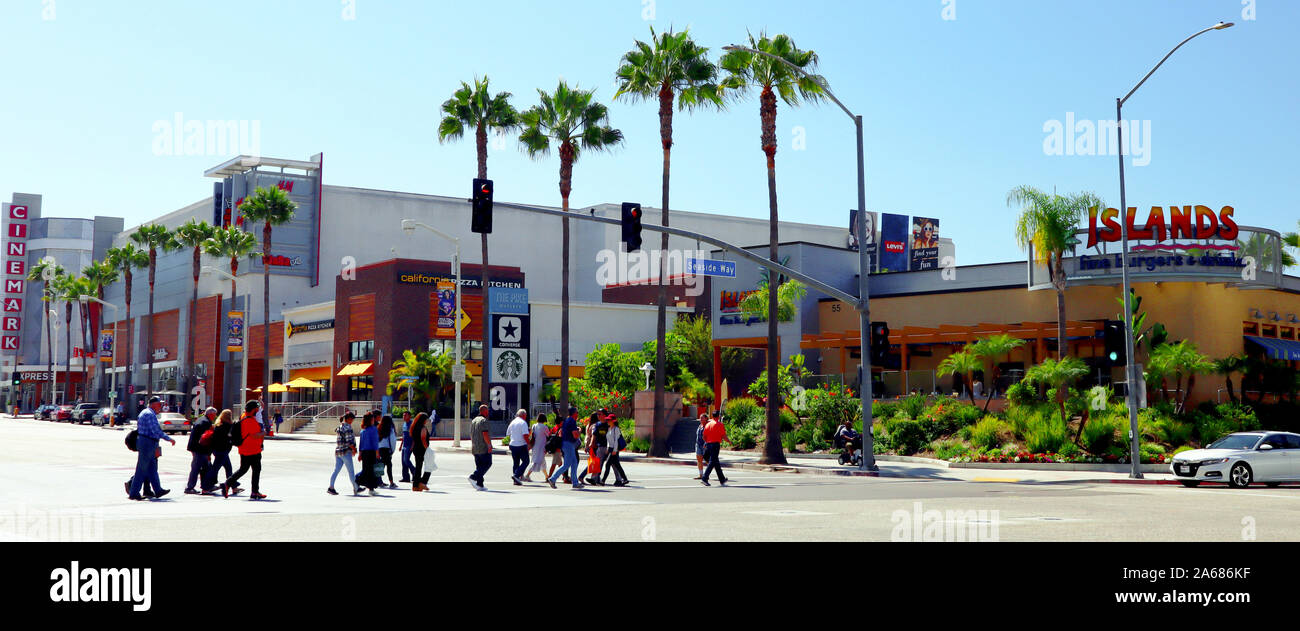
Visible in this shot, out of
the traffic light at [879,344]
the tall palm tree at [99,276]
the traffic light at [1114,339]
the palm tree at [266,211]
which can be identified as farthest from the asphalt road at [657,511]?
the tall palm tree at [99,276]

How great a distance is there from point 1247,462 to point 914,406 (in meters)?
14.9

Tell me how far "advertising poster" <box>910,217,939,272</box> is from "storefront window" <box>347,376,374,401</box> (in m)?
46.9

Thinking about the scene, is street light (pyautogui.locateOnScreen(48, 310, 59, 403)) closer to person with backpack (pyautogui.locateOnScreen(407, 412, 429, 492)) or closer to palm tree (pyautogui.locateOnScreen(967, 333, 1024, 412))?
palm tree (pyautogui.locateOnScreen(967, 333, 1024, 412))

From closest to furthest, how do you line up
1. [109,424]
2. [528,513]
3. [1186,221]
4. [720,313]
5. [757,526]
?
1. [757,526]
2. [528,513]
3. [1186,221]
4. [720,313]
5. [109,424]

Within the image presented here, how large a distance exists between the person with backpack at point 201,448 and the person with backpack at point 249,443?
511 millimetres

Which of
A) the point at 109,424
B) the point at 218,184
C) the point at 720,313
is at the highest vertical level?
the point at 218,184

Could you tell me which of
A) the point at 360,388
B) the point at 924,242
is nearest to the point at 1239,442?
the point at 360,388

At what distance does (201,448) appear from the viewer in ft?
68.4

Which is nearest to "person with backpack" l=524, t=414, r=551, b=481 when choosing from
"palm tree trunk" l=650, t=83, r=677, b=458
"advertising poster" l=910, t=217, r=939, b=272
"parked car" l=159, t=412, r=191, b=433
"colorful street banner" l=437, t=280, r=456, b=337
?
"palm tree trunk" l=650, t=83, r=677, b=458

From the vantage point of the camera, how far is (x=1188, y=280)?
39.0m
